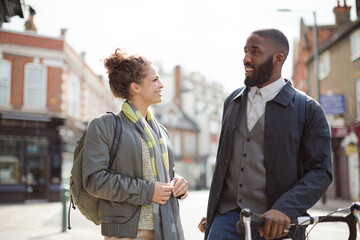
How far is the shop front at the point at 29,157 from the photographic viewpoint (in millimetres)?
22797

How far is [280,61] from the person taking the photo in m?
2.82

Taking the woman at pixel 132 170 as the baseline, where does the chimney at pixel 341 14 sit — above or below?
above

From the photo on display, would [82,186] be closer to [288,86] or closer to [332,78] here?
[288,86]

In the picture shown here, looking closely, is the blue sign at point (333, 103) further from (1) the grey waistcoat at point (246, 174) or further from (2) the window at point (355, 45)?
(1) the grey waistcoat at point (246, 174)

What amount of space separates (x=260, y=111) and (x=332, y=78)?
2367cm

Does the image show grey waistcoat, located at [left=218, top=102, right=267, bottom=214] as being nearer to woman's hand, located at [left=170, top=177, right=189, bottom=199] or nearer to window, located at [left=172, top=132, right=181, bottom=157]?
woman's hand, located at [left=170, top=177, right=189, bottom=199]

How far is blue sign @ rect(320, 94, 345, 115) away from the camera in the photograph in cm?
2194

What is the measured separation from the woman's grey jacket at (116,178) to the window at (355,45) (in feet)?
68.4

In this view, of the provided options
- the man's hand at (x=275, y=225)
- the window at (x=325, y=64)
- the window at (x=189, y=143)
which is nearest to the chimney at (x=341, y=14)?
the window at (x=325, y=64)

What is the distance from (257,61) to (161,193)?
1.02 metres

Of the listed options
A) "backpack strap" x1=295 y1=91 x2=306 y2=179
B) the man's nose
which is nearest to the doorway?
the man's nose

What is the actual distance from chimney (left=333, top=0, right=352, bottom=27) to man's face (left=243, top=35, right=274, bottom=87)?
83.0 ft

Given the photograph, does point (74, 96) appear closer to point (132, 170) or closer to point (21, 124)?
Answer: point (21, 124)

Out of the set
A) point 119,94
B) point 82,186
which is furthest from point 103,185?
point 119,94
